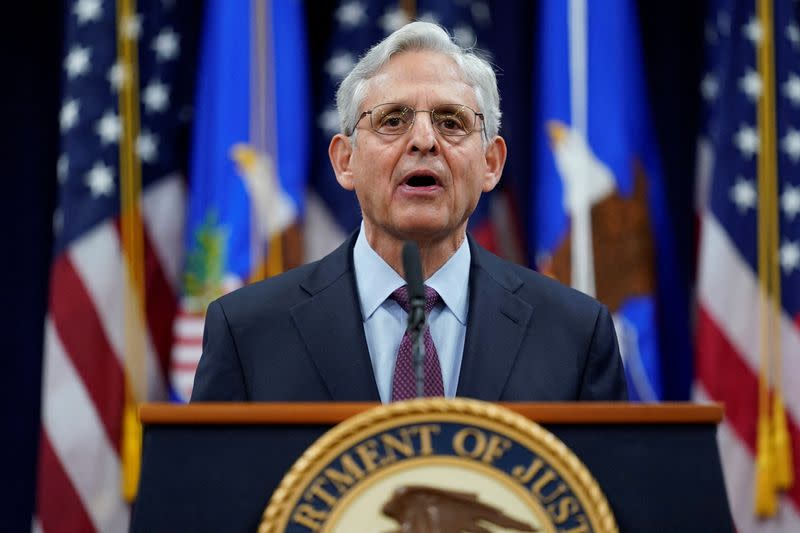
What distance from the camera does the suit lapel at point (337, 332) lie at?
2168 millimetres

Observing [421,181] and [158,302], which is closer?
[421,181]

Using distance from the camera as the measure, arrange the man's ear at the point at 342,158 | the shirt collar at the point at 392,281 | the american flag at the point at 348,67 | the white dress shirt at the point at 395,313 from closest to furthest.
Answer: the white dress shirt at the point at 395,313, the shirt collar at the point at 392,281, the man's ear at the point at 342,158, the american flag at the point at 348,67

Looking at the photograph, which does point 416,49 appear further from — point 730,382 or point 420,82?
point 730,382

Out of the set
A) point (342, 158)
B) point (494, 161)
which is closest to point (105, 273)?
point (342, 158)

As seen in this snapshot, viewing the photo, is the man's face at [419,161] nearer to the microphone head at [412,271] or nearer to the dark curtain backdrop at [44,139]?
the microphone head at [412,271]

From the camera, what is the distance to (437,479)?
5.14 feet

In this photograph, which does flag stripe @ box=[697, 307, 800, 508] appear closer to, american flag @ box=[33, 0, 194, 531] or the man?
american flag @ box=[33, 0, 194, 531]

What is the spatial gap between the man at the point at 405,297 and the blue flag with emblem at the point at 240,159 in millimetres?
2257

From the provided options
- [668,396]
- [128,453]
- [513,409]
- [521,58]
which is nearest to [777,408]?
[668,396]

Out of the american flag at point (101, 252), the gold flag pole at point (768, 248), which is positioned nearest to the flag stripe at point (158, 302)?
the american flag at point (101, 252)

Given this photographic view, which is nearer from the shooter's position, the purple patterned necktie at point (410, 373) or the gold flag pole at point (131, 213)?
the purple patterned necktie at point (410, 373)

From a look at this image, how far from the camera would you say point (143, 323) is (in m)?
4.75

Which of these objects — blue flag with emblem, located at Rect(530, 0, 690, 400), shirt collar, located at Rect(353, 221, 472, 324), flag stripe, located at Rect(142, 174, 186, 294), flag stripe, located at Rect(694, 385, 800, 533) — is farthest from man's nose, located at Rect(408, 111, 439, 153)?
flag stripe, located at Rect(142, 174, 186, 294)

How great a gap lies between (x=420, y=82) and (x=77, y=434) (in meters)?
2.77
